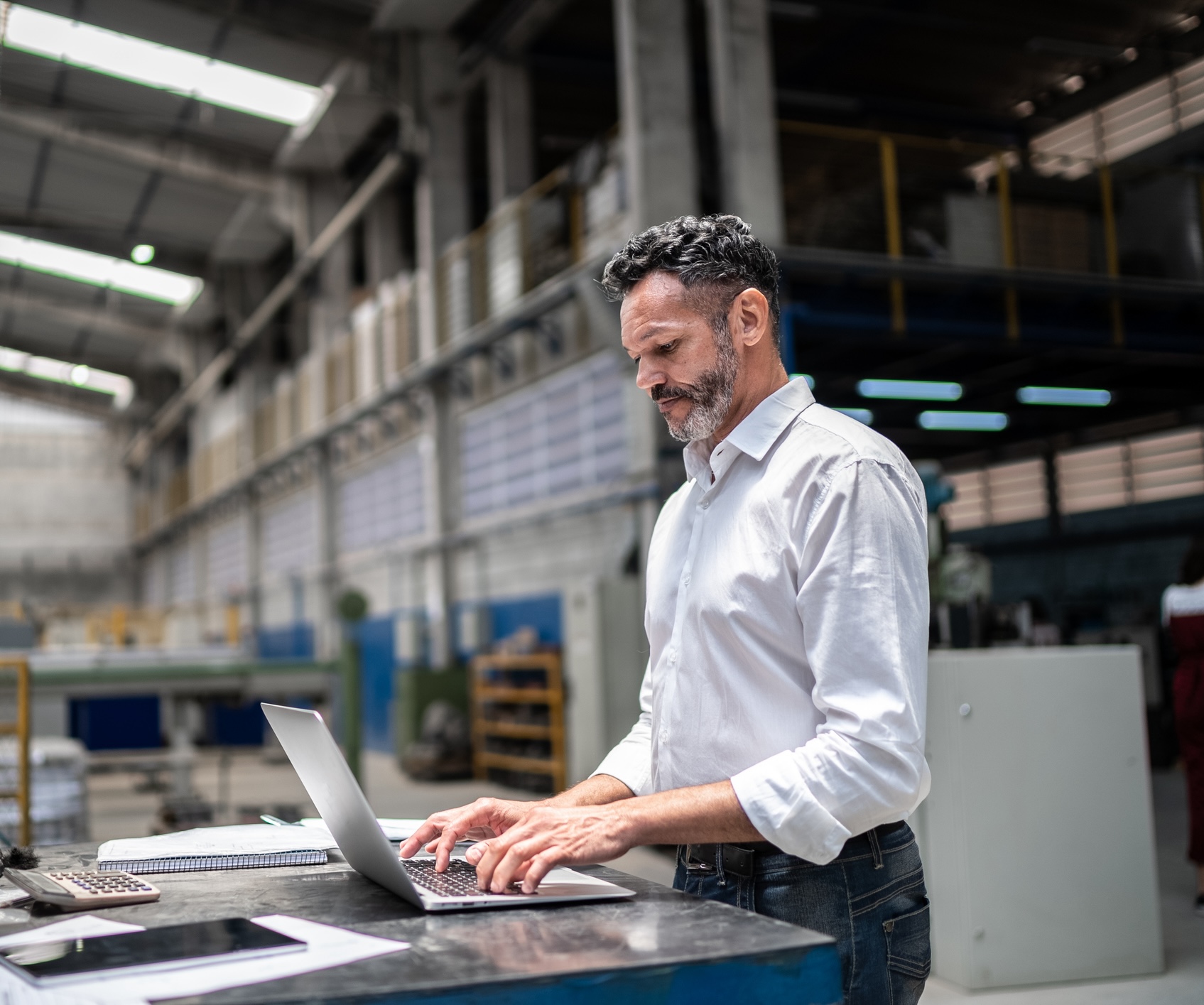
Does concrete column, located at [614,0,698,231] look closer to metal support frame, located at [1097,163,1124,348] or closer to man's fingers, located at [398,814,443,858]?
metal support frame, located at [1097,163,1124,348]

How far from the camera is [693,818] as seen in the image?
1.31 m

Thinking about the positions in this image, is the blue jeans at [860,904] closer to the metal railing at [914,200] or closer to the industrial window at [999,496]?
the metal railing at [914,200]

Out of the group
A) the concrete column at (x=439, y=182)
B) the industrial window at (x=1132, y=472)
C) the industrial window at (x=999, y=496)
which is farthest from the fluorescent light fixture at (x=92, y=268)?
the industrial window at (x=1132, y=472)

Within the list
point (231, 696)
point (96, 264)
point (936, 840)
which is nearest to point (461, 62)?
point (96, 264)

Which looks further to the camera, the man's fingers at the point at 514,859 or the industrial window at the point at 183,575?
the industrial window at the point at 183,575

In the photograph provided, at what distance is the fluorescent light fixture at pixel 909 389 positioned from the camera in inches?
496

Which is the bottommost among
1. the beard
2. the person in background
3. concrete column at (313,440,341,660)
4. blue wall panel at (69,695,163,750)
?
blue wall panel at (69,695,163,750)

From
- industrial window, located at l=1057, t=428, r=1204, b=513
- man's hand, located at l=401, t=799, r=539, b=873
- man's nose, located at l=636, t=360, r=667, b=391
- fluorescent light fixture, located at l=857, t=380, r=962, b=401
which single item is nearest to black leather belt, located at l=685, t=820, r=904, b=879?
man's hand, located at l=401, t=799, r=539, b=873

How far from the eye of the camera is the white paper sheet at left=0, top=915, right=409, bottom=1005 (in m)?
0.96

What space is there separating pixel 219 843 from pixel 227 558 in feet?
75.0

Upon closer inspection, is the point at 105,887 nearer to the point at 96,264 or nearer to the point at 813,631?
the point at 813,631

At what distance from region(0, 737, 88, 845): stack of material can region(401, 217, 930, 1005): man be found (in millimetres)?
4865

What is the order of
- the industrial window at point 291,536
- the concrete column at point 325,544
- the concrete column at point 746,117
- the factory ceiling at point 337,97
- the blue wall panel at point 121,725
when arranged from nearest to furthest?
the factory ceiling at point 337,97, the concrete column at point 746,117, the blue wall panel at point 121,725, the concrete column at point 325,544, the industrial window at point 291,536

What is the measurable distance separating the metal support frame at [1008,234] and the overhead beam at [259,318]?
688 centimetres
